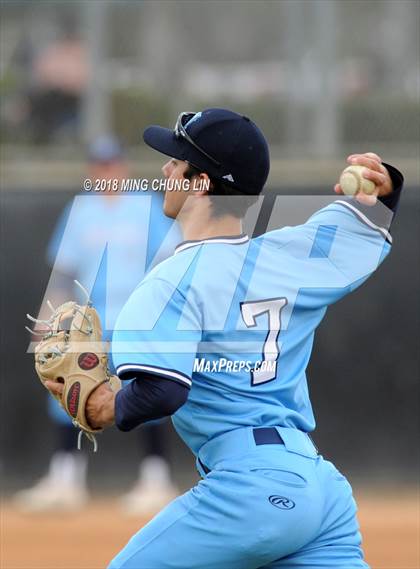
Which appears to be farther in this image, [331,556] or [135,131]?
[135,131]

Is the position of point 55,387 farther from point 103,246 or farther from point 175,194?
point 103,246

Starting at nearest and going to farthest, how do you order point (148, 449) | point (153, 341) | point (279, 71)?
point (153, 341)
point (148, 449)
point (279, 71)

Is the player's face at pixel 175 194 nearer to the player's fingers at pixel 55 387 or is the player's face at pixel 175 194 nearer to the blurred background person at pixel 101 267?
the player's fingers at pixel 55 387

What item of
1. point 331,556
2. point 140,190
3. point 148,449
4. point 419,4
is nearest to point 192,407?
point 331,556

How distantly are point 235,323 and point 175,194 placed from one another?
1.39 ft

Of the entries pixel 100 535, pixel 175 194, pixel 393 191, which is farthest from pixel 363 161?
pixel 100 535

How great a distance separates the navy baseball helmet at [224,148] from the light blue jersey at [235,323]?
0.61ft

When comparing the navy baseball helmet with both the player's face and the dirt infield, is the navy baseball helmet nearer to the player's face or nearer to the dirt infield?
the player's face

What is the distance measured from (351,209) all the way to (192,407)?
775mm

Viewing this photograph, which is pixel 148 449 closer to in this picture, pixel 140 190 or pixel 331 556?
pixel 140 190

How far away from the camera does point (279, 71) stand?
751cm

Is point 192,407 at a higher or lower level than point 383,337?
lower

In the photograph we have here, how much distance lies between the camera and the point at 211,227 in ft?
10.5

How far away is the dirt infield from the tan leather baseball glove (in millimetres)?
2699
